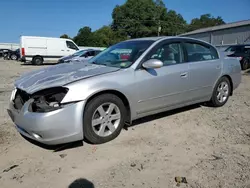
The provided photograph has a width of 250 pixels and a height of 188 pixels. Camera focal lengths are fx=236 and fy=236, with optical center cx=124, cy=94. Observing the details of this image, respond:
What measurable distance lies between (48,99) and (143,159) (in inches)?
56.8

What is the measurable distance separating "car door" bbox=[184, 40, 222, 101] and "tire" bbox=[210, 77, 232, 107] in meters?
0.18

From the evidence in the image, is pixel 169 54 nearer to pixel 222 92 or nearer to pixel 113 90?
pixel 113 90

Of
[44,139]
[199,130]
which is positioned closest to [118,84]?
[44,139]

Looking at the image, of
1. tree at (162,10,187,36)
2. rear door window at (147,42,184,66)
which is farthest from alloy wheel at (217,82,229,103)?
tree at (162,10,187,36)

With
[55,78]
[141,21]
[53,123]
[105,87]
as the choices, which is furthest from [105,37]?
[53,123]

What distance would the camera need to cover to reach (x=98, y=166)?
2.83 m

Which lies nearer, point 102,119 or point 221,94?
point 102,119

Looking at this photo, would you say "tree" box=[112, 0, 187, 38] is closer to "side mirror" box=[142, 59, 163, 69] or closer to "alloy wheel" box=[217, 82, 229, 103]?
"alloy wheel" box=[217, 82, 229, 103]

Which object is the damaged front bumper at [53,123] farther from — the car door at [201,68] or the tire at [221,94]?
the tire at [221,94]

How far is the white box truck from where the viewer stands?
1951 centimetres

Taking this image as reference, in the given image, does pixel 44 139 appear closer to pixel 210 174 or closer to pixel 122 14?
pixel 210 174

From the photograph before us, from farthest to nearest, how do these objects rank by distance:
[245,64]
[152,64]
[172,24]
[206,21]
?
[206,21], [172,24], [245,64], [152,64]

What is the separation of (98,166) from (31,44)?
19.0 m

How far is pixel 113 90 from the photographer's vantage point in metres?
3.41
